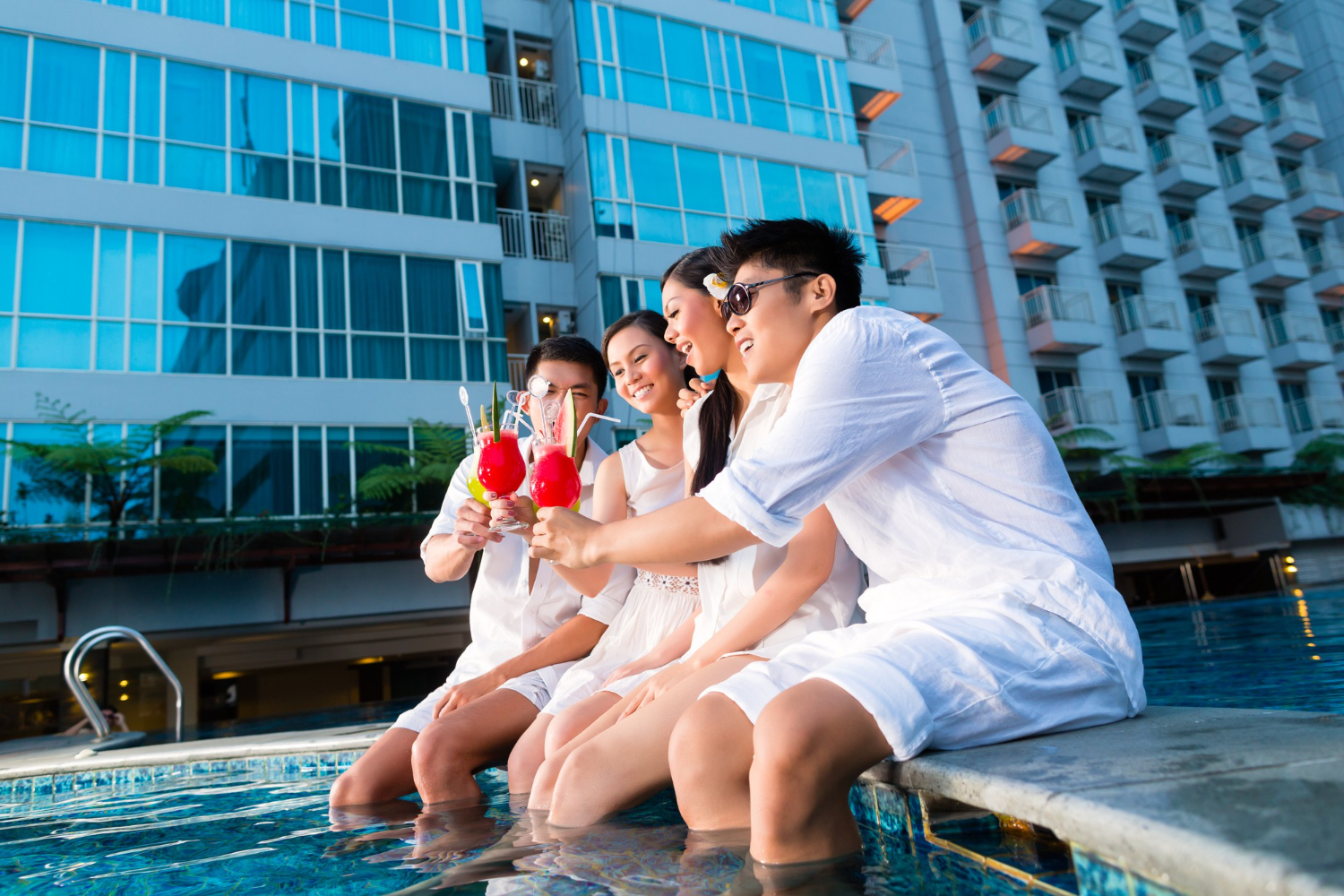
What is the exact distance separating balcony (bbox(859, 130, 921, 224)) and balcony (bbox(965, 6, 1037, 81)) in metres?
3.64

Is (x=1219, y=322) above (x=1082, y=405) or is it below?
above

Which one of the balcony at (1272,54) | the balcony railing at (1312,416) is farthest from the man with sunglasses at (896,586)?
the balcony at (1272,54)

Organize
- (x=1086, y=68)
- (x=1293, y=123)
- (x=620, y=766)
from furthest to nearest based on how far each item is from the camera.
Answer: (x=1293, y=123), (x=1086, y=68), (x=620, y=766)

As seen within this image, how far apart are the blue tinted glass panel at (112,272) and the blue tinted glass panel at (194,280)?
Result: 0.29 m

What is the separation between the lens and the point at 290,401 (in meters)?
12.1

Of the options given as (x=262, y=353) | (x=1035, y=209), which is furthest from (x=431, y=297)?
(x=1035, y=209)

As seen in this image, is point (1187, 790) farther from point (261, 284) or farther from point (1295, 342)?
point (1295, 342)

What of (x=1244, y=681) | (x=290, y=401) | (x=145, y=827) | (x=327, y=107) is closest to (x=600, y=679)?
(x=145, y=827)

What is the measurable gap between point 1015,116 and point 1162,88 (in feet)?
18.6

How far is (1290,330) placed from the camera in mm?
24031

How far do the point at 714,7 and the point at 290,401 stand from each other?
10996 millimetres

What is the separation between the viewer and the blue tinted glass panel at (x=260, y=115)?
1273 cm

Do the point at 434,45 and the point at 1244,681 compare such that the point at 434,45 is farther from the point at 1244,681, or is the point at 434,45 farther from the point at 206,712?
the point at 1244,681

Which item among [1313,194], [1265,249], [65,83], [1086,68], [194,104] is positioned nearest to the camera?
[65,83]
